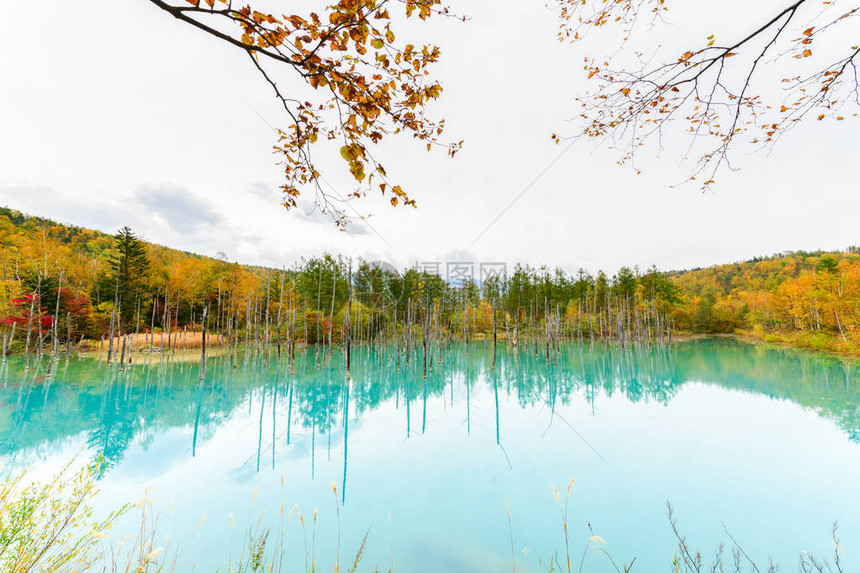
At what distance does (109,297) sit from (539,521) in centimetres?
3902

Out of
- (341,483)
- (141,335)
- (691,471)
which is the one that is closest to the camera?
(341,483)

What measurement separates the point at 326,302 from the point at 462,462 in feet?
104

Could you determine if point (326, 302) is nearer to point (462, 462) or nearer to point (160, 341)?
point (160, 341)

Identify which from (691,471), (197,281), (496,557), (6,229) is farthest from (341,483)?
(6,229)

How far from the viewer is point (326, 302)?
36188 millimetres

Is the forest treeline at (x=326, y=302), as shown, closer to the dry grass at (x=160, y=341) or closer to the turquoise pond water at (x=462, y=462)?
the dry grass at (x=160, y=341)

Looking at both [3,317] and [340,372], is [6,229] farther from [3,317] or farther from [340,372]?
[340,372]

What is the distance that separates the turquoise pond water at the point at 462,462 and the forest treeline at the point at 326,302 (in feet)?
20.2

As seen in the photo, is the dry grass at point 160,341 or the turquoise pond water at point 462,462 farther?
the dry grass at point 160,341

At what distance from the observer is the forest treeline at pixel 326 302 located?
76.4ft

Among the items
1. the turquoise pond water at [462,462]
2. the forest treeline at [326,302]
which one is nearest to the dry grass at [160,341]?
the forest treeline at [326,302]

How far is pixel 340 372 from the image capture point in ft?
68.6

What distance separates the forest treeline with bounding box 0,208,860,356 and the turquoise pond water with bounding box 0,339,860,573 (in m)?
6.15

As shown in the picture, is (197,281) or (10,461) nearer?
(10,461)
